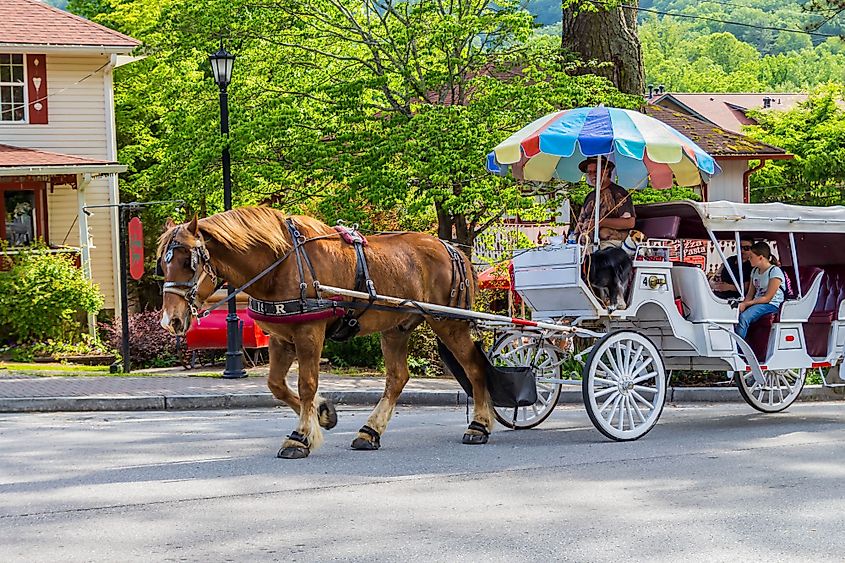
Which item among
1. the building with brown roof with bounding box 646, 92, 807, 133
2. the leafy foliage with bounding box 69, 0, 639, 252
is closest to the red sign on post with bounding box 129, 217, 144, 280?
the leafy foliage with bounding box 69, 0, 639, 252

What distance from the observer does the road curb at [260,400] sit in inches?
584

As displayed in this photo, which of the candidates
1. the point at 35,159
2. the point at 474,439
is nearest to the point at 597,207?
Result: the point at 474,439

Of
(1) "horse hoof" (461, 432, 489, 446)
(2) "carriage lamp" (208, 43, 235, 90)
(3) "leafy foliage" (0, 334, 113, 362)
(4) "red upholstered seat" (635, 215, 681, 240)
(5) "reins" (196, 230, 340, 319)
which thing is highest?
(2) "carriage lamp" (208, 43, 235, 90)

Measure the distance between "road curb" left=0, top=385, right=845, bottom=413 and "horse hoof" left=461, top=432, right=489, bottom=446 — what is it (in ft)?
15.6

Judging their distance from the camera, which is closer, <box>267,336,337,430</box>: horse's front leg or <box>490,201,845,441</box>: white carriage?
<box>267,336,337,430</box>: horse's front leg

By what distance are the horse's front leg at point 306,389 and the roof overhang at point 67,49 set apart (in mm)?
20530

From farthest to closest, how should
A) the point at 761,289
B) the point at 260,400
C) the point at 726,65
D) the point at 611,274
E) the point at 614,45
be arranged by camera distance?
the point at 726,65, the point at 614,45, the point at 260,400, the point at 761,289, the point at 611,274

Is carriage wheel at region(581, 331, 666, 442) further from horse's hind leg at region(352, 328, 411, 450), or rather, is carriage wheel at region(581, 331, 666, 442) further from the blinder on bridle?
the blinder on bridle

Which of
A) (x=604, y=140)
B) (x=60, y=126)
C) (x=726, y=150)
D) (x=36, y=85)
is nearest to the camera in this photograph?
(x=604, y=140)

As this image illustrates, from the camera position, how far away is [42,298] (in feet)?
81.8

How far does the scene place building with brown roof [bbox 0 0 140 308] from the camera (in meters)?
27.7

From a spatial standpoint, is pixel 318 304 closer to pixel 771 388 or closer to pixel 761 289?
pixel 761 289

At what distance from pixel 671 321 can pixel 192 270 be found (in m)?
4.49

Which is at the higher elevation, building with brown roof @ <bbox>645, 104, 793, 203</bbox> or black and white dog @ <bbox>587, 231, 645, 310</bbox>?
building with brown roof @ <bbox>645, 104, 793, 203</bbox>
